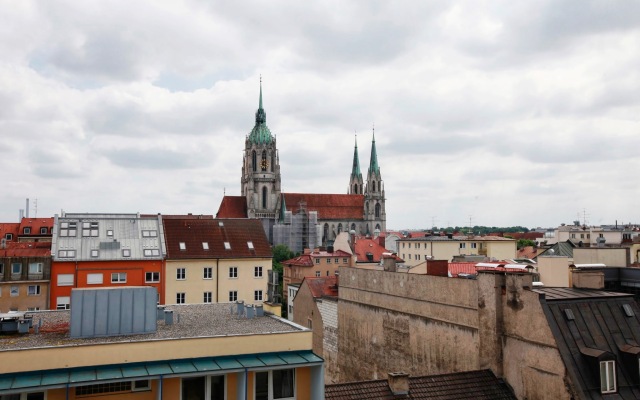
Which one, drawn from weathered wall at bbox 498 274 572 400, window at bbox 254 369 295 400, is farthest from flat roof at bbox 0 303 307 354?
→ weathered wall at bbox 498 274 572 400

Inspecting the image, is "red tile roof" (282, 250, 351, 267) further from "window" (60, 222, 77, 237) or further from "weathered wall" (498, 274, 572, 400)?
"weathered wall" (498, 274, 572, 400)

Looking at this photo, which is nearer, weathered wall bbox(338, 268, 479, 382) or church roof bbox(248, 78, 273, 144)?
weathered wall bbox(338, 268, 479, 382)

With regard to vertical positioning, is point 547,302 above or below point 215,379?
above

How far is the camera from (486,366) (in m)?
22.1

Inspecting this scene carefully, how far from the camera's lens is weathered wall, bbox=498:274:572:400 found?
1919 centimetres

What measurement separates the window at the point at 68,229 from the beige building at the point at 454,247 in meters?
31.8

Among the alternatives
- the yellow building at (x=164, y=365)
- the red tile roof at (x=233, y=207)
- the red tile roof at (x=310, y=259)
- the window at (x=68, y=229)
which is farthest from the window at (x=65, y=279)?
the red tile roof at (x=233, y=207)

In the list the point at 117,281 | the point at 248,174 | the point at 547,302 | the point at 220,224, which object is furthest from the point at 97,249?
the point at 248,174

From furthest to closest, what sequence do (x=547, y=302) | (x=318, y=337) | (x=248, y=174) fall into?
(x=248, y=174), (x=318, y=337), (x=547, y=302)

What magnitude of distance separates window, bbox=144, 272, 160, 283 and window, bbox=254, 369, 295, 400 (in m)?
29.3

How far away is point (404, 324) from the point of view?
2806 cm

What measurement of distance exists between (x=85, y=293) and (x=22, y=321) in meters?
2.66

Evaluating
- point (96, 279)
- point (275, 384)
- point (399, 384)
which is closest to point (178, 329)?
point (275, 384)

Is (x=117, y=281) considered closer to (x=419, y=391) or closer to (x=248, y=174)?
(x=419, y=391)
